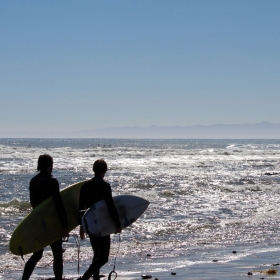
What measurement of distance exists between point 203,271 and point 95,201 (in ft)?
7.93

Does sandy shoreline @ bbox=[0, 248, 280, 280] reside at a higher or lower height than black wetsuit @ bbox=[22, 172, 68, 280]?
lower

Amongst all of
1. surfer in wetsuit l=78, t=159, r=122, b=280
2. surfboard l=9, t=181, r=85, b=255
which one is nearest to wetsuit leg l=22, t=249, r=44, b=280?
surfboard l=9, t=181, r=85, b=255

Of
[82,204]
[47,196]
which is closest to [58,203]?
[47,196]

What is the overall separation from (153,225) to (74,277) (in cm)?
575

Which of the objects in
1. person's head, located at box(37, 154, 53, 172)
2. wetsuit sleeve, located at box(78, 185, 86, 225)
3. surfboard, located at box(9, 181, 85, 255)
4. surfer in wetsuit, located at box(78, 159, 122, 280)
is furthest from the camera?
surfboard, located at box(9, 181, 85, 255)

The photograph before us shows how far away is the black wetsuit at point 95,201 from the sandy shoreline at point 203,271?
3.89ft

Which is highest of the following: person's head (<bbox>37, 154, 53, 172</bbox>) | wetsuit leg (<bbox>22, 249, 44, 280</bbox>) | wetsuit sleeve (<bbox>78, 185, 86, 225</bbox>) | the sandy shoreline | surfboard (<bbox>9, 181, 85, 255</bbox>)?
person's head (<bbox>37, 154, 53, 172</bbox>)

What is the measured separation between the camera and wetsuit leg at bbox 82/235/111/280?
6.23 meters

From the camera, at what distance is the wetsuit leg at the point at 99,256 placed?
20.5 feet

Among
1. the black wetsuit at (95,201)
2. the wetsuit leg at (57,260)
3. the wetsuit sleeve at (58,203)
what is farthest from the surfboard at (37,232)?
the black wetsuit at (95,201)

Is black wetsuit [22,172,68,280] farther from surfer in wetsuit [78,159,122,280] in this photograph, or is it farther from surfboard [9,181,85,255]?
surfer in wetsuit [78,159,122,280]

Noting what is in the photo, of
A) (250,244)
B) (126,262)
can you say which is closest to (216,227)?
(250,244)

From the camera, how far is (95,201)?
20.7 ft

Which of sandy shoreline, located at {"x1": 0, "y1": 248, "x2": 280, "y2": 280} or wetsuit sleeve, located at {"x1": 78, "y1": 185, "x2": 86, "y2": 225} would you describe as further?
sandy shoreline, located at {"x1": 0, "y1": 248, "x2": 280, "y2": 280}
